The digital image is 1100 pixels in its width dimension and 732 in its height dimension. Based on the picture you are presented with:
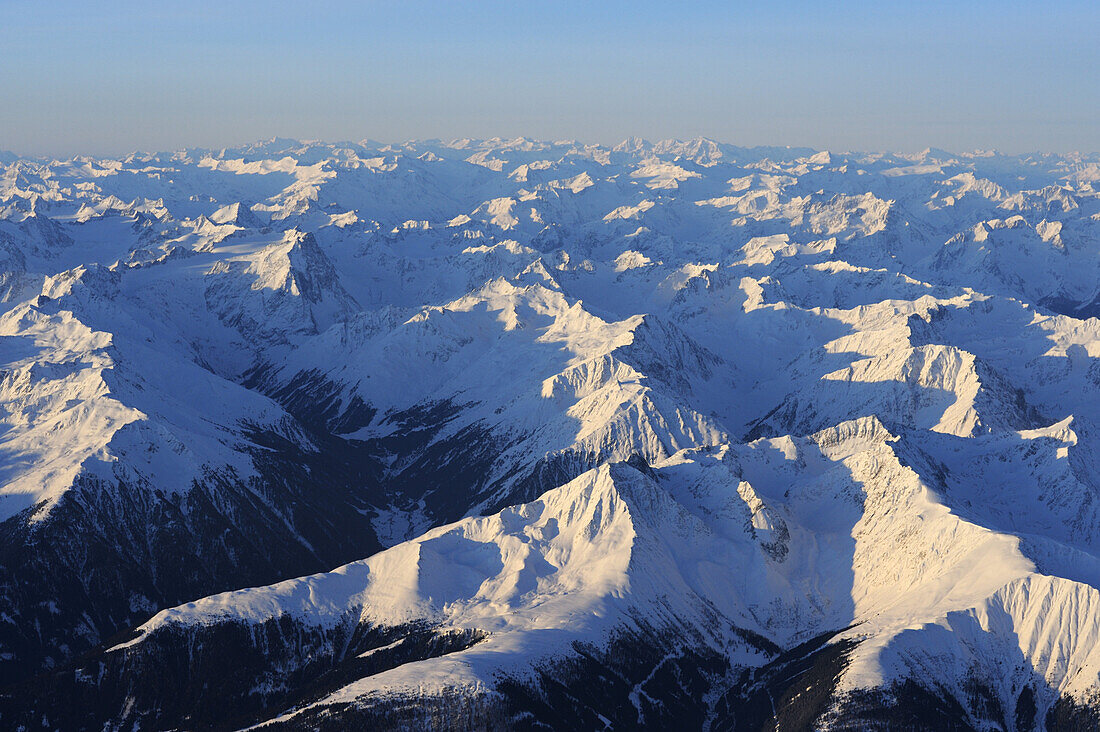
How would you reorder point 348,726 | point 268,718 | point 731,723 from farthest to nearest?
point 731,723 → point 268,718 → point 348,726

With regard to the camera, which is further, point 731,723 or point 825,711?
point 731,723

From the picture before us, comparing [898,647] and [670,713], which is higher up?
[898,647]

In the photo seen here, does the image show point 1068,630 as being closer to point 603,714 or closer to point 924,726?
point 924,726

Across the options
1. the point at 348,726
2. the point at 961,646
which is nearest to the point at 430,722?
the point at 348,726

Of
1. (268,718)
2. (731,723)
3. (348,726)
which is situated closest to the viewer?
(348,726)

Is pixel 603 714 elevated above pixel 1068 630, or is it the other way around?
pixel 1068 630

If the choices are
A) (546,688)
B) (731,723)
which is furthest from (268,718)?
(731,723)

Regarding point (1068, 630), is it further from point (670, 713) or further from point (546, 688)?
point (546, 688)

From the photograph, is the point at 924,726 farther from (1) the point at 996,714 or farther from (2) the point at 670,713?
(2) the point at 670,713

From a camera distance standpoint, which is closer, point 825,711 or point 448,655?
point 825,711
